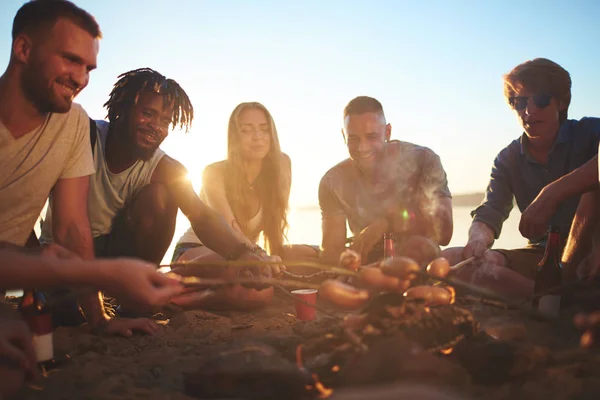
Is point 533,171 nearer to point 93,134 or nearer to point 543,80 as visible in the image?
point 543,80

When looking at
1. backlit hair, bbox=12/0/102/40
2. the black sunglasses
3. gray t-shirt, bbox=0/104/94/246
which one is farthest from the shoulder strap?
the black sunglasses

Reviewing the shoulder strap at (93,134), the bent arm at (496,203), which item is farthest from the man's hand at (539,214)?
the shoulder strap at (93,134)

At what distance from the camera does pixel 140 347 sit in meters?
2.88

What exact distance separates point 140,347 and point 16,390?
1053 mm

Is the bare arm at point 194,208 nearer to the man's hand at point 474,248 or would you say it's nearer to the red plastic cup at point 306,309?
the red plastic cup at point 306,309

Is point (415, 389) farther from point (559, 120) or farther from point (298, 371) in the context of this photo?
point (559, 120)

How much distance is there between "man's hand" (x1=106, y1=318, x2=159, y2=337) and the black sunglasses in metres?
4.04

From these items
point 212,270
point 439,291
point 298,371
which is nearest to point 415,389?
point 298,371

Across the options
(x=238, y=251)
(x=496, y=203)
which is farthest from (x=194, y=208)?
(x=496, y=203)

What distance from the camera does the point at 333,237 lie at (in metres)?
5.51

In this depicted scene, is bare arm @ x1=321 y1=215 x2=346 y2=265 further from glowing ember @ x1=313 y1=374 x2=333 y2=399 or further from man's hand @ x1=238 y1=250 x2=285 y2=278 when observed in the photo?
glowing ember @ x1=313 y1=374 x2=333 y2=399

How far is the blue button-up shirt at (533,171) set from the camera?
4.17 m

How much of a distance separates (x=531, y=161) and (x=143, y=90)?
13.1 feet

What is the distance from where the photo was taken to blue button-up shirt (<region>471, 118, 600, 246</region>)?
417cm
